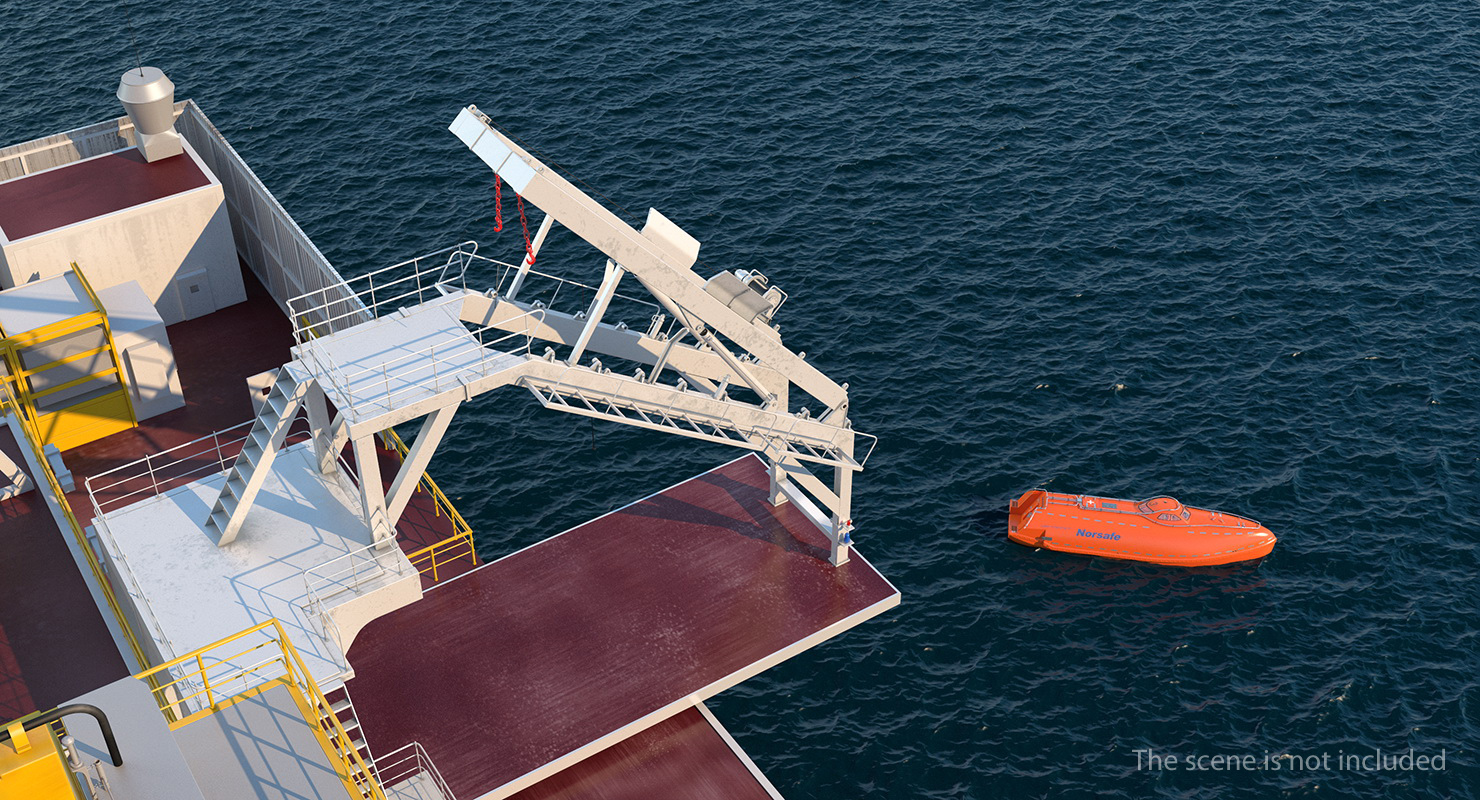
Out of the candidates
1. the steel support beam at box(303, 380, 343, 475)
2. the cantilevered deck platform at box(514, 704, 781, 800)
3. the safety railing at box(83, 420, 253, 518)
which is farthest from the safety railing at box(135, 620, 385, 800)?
the safety railing at box(83, 420, 253, 518)

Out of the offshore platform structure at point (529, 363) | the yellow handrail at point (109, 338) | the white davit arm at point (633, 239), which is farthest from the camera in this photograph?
the yellow handrail at point (109, 338)

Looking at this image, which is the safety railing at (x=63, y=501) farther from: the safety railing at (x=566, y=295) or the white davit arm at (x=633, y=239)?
the safety railing at (x=566, y=295)

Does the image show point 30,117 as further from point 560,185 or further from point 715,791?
point 715,791

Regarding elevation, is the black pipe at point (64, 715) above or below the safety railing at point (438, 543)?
below

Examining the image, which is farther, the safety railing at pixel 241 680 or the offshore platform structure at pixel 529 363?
the offshore platform structure at pixel 529 363

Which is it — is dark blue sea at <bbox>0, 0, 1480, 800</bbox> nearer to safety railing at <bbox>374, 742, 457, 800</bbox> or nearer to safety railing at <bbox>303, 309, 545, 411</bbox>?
safety railing at <bbox>374, 742, 457, 800</bbox>

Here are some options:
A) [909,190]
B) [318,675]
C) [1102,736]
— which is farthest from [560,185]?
[909,190]

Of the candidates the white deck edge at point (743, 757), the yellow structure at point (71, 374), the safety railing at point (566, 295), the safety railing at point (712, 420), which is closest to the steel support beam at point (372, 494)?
the safety railing at point (712, 420)
